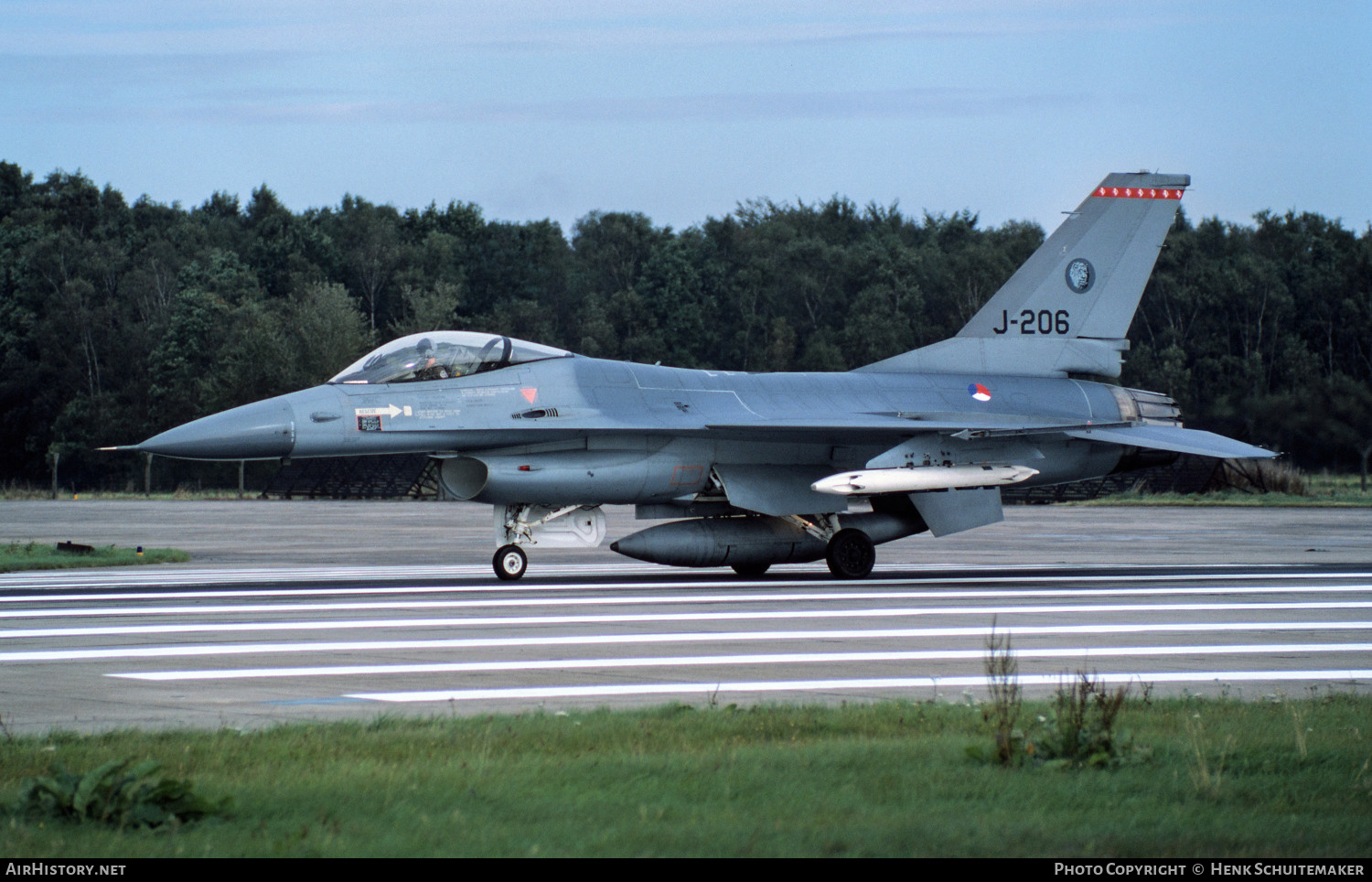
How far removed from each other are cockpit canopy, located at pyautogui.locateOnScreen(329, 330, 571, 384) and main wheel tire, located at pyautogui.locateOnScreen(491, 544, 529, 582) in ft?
6.80

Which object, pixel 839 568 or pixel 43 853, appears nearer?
pixel 43 853

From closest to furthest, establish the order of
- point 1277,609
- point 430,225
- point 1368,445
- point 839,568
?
1. point 1277,609
2. point 839,568
3. point 1368,445
4. point 430,225

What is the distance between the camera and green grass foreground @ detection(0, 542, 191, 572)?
61.3 feet

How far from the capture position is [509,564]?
15.7m

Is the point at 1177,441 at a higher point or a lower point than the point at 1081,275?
lower

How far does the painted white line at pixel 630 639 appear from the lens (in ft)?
32.0

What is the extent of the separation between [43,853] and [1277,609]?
1162 centimetres

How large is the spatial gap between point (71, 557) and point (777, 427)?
1070 centimetres

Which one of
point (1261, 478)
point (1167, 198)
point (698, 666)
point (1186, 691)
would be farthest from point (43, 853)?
point (1261, 478)

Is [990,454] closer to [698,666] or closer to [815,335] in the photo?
[698,666]

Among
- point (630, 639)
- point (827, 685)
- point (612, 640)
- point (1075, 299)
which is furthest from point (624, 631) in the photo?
point (1075, 299)

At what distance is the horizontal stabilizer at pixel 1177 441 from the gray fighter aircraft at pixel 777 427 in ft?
0.15

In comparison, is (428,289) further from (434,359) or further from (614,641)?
(614,641)

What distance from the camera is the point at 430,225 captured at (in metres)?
78.3
